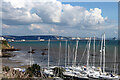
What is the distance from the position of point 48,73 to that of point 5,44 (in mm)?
41013

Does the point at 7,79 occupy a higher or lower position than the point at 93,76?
higher

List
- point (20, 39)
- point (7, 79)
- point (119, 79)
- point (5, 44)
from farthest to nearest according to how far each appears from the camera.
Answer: point (20, 39) → point (5, 44) → point (119, 79) → point (7, 79)

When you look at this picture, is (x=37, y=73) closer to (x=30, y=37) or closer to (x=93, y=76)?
(x=93, y=76)

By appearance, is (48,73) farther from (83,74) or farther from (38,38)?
(38,38)

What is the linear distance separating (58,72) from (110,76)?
4832mm

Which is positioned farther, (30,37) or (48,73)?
(30,37)

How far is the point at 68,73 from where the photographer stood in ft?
55.1

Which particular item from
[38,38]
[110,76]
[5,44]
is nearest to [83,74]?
[110,76]

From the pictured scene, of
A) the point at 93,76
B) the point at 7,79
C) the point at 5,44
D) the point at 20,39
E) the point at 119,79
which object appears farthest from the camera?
the point at 20,39

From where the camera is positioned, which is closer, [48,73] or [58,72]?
[58,72]

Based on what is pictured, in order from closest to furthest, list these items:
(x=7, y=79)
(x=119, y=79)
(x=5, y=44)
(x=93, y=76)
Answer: (x=7, y=79), (x=119, y=79), (x=93, y=76), (x=5, y=44)

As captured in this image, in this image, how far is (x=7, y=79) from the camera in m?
9.54

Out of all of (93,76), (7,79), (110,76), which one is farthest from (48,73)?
(7,79)

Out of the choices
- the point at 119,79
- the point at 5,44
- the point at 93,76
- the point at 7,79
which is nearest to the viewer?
the point at 7,79
